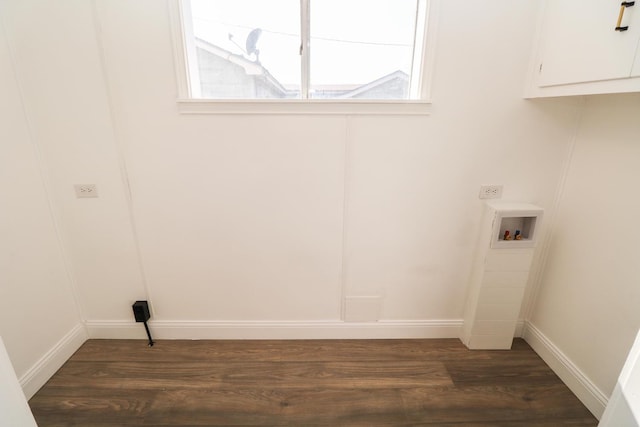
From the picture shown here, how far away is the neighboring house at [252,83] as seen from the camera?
1.75m

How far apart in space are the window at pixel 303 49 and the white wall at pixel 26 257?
0.95m

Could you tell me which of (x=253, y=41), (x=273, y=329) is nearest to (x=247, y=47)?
(x=253, y=41)

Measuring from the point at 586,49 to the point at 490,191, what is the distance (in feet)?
2.66

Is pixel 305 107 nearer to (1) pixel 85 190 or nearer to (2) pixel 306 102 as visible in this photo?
(2) pixel 306 102

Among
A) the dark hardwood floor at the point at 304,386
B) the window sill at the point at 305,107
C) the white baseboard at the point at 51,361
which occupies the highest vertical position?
the window sill at the point at 305,107

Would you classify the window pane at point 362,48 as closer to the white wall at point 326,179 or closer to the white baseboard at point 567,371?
the white wall at point 326,179

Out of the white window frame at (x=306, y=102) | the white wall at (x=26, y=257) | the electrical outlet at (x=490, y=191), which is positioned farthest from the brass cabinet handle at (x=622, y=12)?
the white wall at (x=26, y=257)

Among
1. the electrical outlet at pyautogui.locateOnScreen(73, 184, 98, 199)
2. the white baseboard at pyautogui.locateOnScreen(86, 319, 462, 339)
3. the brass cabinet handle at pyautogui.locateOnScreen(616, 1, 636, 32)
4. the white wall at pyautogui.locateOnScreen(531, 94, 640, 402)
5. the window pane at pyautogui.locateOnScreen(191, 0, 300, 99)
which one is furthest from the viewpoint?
the white baseboard at pyautogui.locateOnScreen(86, 319, 462, 339)

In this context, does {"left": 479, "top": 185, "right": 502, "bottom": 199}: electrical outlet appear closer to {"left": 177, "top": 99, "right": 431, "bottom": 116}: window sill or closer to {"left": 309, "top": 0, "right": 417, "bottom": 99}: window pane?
{"left": 177, "top": 99, "right": 431, "bottom": 116}: window sill

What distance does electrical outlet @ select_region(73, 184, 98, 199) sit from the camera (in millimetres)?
1812


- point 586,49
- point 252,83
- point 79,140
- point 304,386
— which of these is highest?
point 586,49

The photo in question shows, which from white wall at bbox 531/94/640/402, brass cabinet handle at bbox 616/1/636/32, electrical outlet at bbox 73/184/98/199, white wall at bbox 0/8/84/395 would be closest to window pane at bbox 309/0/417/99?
brass cabinet handle at bbox 616/1/636/32

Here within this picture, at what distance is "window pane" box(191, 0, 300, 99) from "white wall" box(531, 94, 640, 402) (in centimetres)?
172

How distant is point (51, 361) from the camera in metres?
1.83
